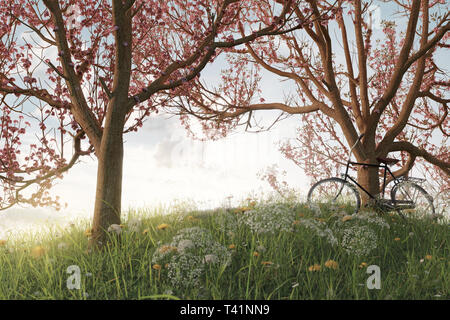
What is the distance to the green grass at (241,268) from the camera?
4262 millimetres

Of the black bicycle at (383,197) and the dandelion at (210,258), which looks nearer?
the dandelion at (210,258)

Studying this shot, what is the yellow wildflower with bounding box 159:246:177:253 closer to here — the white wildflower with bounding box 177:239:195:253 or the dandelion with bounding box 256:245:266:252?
the white wildflower with bounding box 177:239:195:253

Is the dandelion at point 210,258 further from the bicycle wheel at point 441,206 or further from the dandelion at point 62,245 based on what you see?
the bicycle wheel at point 441,206

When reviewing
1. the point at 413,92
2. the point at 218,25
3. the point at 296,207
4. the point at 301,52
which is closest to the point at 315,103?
the point at 301,52

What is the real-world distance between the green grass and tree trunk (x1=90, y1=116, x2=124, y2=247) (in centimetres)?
29

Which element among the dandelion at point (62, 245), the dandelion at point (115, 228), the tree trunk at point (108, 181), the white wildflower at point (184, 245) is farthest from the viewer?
the tree trunk at point (108, 181)

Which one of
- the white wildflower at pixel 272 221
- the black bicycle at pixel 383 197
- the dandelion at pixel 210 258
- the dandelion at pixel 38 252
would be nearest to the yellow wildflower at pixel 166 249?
the dandelion at pixel 210 258

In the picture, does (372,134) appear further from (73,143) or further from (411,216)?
(73,143)

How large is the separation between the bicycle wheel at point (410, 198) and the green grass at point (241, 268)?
6.79ft

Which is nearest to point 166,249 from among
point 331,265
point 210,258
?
point 210,258

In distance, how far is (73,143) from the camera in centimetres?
720

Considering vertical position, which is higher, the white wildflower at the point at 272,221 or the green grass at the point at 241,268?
the white wildflower at the point at 272,221

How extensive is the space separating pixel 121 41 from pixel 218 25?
5.30 feet

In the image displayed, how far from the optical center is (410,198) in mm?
8844
